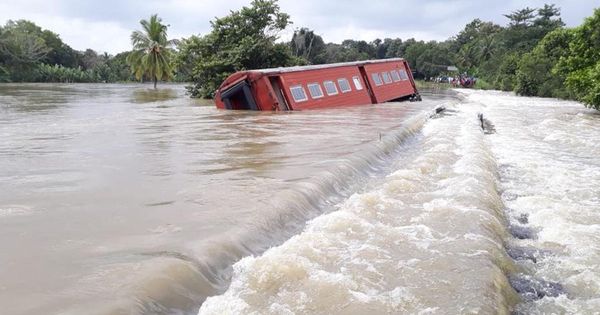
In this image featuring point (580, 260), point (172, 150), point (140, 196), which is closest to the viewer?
point (580, 260)

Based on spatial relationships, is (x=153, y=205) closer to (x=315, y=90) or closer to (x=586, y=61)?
(x=315, y=90)

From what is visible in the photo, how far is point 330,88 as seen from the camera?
21859 mm

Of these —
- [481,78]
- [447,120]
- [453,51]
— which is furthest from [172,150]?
[453,51]

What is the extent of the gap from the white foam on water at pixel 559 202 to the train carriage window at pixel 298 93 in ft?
24.8

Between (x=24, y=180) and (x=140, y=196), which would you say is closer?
(x=140, y=196)

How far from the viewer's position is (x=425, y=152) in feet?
35.0

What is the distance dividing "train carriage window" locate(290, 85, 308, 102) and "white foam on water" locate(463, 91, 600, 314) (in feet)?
24.8

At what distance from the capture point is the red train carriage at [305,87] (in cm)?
1991

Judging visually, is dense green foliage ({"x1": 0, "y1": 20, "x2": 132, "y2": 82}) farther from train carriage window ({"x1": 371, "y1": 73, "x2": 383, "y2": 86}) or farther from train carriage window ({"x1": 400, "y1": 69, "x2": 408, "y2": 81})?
train carriage window ({"x1": 371, "y1": 73, "x2": 383, "y2": 86})

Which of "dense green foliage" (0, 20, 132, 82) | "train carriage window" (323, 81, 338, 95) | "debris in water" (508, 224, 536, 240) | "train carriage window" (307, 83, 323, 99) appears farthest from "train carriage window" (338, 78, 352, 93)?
"dense green foliage" (0, 20, 132, 82)

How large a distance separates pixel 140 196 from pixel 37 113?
15606 millimetres

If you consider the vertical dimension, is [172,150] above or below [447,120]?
above

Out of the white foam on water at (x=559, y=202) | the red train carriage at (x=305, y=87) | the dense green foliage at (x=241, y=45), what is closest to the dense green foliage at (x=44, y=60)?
the dense green foliage at (x=241, y=45)

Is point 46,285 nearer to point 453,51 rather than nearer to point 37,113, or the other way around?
point 37,113
